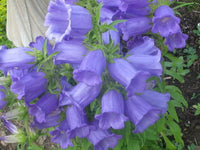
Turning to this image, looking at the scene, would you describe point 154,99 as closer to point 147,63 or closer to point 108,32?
point 147,63

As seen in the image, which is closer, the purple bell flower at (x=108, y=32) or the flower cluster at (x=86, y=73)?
the flower cluster at (x=86, y=73)

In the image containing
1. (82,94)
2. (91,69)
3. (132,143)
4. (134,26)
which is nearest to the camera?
(91,69)

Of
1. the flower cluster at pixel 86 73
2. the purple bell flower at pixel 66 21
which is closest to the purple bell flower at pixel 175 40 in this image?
the flower cluster at pixel 86 73

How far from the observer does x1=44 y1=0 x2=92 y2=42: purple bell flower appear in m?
1.29

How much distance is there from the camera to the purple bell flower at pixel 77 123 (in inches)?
52.5

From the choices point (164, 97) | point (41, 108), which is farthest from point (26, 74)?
point (164, 97)

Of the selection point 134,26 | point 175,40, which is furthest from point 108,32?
point 175,40

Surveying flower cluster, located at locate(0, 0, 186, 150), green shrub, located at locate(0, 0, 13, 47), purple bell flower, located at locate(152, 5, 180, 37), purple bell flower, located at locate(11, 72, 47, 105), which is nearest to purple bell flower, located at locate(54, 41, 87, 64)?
flower cluster, located at locate(0, 0, 186, 150)

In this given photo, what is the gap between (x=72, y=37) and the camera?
1.35 meters

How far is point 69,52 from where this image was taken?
128 cm

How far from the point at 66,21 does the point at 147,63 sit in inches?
18.6

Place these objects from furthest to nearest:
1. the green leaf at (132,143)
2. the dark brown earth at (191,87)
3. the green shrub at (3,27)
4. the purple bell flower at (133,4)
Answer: the green shrub at (3,27) < the dark brown earth at (191,87) < the green leaf at (132,143) < the purple bell flower at (133,4)

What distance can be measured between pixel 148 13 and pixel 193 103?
6.88ft

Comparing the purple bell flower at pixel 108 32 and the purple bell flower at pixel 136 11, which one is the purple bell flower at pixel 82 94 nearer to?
the purple bell flower at pixel 108 32
